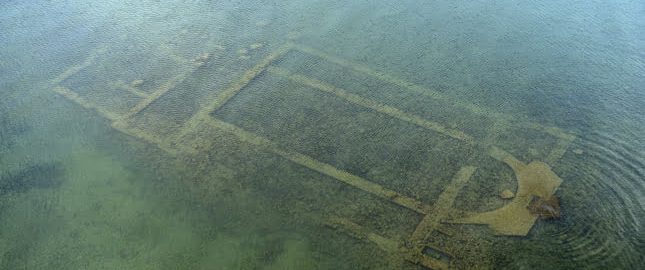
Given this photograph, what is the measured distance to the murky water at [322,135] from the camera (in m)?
3.55

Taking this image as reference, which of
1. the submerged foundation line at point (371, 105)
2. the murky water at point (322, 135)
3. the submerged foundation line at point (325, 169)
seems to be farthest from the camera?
the submerged foundation line at point (371, 105)

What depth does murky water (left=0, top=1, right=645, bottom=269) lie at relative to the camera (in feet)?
11.6

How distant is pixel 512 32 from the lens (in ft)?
17.7

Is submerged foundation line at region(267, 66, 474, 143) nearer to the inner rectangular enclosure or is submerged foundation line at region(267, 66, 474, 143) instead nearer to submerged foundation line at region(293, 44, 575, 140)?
the inner rectangular enclosure

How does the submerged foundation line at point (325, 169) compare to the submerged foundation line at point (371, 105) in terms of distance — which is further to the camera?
the submerged foundation line at point (371, 105)

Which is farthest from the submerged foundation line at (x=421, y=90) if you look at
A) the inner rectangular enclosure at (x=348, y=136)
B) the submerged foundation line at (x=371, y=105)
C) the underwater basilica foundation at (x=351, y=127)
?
the inner rectangular enclosure at (x=348, y=136)

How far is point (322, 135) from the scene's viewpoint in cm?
438

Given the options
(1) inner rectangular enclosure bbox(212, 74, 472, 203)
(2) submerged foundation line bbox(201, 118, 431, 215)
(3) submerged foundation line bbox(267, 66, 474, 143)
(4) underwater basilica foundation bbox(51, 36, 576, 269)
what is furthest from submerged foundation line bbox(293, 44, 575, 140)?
(2) submerged foundation line bbox(201, 118, 431, 215)

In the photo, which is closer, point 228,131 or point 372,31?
point 228,131

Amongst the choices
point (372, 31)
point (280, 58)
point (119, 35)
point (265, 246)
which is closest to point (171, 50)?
point (119, 35)

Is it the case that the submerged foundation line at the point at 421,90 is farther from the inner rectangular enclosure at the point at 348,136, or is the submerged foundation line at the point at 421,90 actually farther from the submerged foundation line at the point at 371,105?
the inner rectangular enclosure at the point at 348,136

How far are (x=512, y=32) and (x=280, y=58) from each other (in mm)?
2486

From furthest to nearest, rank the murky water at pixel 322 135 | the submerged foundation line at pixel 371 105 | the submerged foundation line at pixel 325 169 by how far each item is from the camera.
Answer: the submerged foundation line at pixel 371 105
the submerged foundation line at pixel 325 169
the murky water at pixel 322 135

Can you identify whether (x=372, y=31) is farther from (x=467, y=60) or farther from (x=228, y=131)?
(x=228, y=131)
